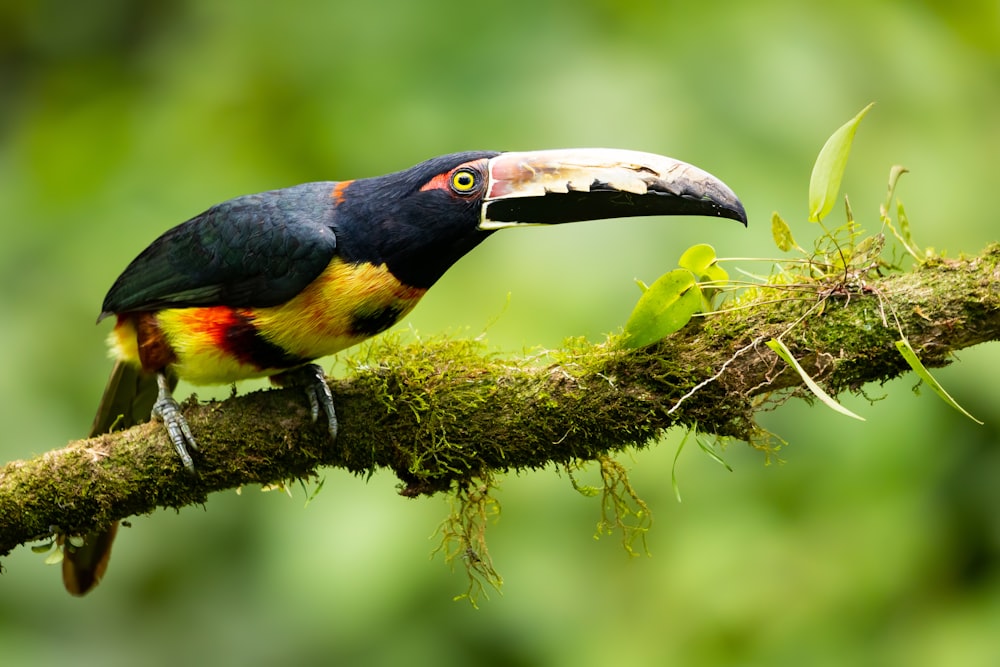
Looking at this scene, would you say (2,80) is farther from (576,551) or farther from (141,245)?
(576,551)

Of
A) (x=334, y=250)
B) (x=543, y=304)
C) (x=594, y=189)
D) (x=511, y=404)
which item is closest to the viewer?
(x=511, y=404)

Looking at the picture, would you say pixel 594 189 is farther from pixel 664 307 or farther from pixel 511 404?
pixel 511 404

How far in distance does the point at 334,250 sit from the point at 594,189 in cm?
73

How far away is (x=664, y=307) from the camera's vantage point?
8.05 ft

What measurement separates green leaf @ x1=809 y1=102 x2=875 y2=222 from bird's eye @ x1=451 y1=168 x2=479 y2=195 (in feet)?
2.89

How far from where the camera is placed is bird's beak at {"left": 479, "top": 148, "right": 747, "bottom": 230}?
2.64 metres

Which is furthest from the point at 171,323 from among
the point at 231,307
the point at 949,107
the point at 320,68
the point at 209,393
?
the point at 949,107

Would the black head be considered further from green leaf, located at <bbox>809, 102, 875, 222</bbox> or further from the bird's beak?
green leaf, located at <bbox>809, 102, 875, 222</bbox>

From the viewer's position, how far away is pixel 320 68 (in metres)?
4.36

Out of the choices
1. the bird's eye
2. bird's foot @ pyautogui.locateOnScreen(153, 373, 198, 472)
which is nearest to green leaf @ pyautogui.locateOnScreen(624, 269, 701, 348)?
the bird's eye

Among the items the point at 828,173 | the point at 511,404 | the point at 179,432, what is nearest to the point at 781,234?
the point at 828,173

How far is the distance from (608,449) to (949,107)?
2.19m

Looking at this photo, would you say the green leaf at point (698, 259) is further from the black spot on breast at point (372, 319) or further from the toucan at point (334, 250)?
the black spot on breast at point (372, 319)

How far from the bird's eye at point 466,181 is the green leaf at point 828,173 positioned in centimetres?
88
